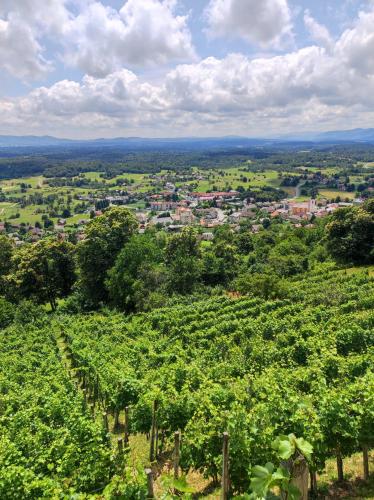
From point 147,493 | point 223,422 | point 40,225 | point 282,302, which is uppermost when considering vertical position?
point 147,493

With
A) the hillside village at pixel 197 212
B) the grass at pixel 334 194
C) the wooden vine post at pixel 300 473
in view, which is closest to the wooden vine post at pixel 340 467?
the wooden vine post at pixel 300 473

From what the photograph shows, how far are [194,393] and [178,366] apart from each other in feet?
10.5

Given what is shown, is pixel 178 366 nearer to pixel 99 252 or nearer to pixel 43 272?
pixel 99 252

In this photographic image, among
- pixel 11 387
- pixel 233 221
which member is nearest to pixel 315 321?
pixel 11 387

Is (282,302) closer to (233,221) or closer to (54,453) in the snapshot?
(54,453)

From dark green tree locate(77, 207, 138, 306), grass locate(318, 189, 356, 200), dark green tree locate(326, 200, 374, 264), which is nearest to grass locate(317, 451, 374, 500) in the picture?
dark green tree locate(77, 207, 138, 306)

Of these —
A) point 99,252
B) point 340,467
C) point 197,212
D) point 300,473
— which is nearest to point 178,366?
point 340,467

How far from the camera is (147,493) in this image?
6215mm

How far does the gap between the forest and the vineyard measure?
0.20 feet

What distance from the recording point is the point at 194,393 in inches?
454

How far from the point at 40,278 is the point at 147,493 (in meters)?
40.4

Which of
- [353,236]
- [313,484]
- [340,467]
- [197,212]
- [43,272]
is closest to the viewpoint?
[313,484]

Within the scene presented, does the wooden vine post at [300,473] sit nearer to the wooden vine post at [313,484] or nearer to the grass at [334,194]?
the wooden vine post at [313,484]

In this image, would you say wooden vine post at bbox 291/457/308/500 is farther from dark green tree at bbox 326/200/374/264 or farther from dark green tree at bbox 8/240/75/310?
dark green tree at bbox 8/240/75/310
